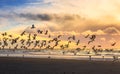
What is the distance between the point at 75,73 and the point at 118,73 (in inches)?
214

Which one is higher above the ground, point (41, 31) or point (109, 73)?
point (41, 31)

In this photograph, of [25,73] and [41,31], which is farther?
[41,31]

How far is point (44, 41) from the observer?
3679 inches

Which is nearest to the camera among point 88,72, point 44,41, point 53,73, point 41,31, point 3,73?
point 3,73

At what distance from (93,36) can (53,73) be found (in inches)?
969

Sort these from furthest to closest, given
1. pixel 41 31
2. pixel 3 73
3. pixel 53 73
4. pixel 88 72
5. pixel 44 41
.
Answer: pixel 44 41, pixel 41 31, pixel 88 72, pixel 53 73, pixel 3 73

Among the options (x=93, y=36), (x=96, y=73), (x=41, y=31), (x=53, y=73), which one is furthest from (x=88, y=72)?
(x=93, y=36)

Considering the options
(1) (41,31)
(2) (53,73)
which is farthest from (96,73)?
(1) (41,31)

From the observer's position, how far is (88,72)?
48.1 metres

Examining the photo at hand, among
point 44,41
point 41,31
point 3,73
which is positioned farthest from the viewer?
point 44,41

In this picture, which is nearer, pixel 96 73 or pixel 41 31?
pixel 96 73

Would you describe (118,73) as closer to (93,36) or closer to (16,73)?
(16,73)

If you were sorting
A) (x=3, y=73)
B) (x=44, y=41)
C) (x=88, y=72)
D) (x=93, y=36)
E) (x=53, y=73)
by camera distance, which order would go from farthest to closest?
(x=44, y=41) → (x=93, y=36) → (x=88, y=72) → (x=53, y=73) → (x=3, y=73)

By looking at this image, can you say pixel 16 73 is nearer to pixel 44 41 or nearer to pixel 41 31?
pixel 41 31
